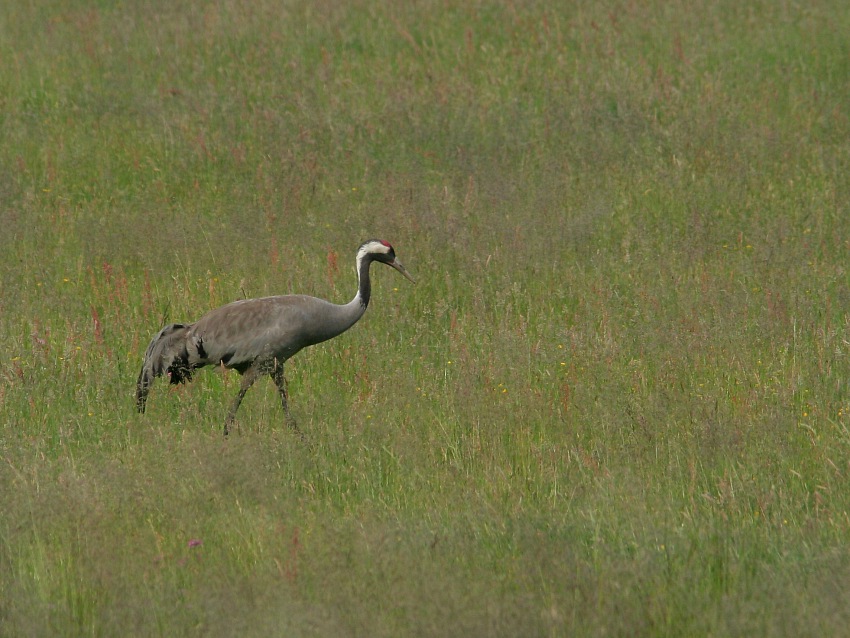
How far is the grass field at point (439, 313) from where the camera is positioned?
479cm

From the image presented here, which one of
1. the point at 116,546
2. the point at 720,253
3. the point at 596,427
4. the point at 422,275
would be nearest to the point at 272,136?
the point at 422,275

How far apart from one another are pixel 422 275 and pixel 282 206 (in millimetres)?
2017

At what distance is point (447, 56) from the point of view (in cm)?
1312

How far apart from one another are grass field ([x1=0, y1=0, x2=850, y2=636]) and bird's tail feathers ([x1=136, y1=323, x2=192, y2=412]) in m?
0.14

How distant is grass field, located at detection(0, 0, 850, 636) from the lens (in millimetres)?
4785

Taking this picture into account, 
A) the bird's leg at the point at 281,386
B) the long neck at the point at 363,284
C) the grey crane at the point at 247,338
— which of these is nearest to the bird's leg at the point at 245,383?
the grey crane at the point at 247,338

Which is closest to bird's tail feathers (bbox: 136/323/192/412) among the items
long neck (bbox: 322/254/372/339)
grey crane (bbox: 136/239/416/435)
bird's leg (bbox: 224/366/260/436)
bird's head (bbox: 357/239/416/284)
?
grey crane (bbox: 136/239/416/435)

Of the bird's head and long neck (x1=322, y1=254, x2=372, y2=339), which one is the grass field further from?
the bird's head

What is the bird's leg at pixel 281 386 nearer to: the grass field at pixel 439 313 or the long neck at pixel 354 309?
the grass field at pixel 439 313

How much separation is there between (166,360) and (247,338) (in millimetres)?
474

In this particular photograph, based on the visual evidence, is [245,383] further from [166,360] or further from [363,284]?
[363,284]

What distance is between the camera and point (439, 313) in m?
8.27

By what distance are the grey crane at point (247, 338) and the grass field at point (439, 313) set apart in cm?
20

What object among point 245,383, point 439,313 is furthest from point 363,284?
point 245,383
